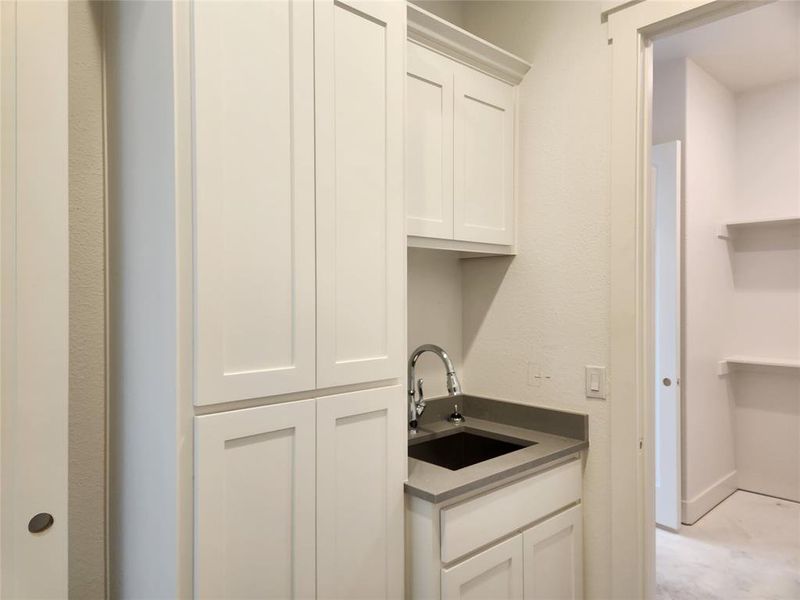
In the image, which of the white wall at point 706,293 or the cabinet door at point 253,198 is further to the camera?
the white wall at point 706,293

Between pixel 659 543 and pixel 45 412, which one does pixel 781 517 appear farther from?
pixel 45 412

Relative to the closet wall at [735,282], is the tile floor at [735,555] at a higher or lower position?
lower

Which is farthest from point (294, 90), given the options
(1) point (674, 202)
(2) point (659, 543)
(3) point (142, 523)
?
(2) point (659, 543)

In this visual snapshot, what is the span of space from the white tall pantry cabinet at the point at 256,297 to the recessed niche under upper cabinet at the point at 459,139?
291mm

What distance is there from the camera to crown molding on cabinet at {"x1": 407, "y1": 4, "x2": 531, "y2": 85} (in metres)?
1.73

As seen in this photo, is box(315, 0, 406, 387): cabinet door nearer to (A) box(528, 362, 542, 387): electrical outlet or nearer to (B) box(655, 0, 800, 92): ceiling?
(A) box(528, 362, 542, 387): electrical outlet

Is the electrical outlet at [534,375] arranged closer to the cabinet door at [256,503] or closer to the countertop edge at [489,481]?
the countertop edge at [489,481]

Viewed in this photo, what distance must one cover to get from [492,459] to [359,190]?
3.12 ft

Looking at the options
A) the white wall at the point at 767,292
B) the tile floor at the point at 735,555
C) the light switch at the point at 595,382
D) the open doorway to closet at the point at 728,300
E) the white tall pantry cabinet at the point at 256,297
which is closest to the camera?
the white tall pantry cabinet at the point at 256,297

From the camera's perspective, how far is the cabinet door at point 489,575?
1.45 meters

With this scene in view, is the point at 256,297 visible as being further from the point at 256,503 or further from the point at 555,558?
the point at 555,558

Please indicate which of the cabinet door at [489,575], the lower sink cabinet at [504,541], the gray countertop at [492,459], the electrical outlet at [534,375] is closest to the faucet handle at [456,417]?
the gray countertop at [492,459]

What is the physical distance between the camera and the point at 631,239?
1779mm

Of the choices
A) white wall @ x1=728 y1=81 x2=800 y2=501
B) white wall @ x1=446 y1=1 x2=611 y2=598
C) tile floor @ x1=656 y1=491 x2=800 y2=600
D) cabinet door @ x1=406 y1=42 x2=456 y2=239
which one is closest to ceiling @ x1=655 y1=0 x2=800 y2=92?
white wall @ x1=728 y1=81 x2=800 y2=501
